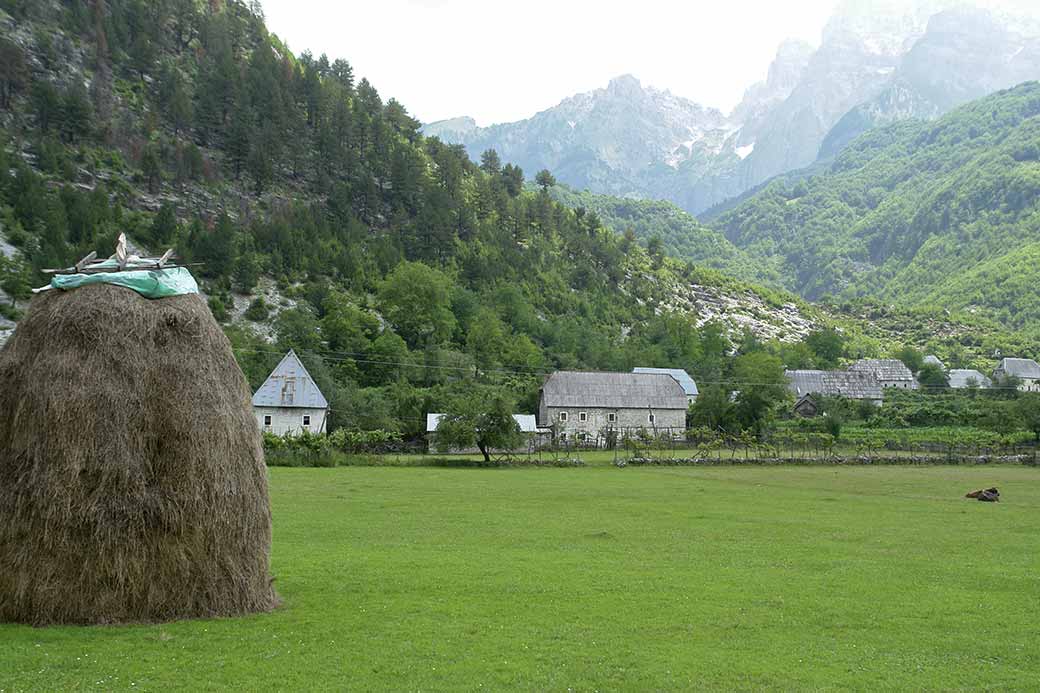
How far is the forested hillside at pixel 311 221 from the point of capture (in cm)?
10062

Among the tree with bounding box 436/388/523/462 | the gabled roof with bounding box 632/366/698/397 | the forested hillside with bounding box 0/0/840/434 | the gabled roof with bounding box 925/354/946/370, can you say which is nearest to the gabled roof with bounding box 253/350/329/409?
the forested hillside with bounding box 0/0/840/434

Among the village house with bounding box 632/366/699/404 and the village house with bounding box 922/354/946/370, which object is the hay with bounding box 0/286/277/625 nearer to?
the village house with bounding box 632/366/699/404

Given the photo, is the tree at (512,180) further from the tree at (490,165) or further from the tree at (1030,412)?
the tree at (1030,412)

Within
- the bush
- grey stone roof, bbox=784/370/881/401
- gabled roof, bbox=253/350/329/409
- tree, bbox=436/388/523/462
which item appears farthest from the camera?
grey stone roof, bbox=784/370/881/401

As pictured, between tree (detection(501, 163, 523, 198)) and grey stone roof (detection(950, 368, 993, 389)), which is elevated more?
tree (detection(501, 163, 523, 198))

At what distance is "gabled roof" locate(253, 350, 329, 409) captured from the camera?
248 feet

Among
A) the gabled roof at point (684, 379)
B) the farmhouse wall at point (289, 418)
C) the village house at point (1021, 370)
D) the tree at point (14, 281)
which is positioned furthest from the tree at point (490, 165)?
the farmhouse wall at point (289, 418)

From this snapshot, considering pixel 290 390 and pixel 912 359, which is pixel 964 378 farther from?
pixel 290 390

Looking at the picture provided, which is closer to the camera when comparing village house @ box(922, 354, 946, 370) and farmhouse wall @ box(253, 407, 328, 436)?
farmhouse wall @ box(253, 407, 328, 436)

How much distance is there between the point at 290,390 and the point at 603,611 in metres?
64.8

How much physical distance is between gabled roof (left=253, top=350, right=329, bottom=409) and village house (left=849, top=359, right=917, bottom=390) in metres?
100

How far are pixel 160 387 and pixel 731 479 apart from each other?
1720 inches

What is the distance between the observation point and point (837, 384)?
5064 inches

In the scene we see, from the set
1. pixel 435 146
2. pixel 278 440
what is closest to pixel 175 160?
pixel 435 146
